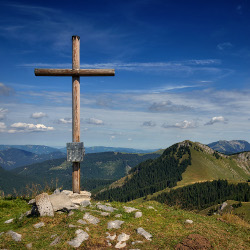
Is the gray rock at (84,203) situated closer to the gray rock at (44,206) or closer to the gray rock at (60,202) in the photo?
the gray rock at (60,202)

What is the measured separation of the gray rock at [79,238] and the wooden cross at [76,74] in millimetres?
4846

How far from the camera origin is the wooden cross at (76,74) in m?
14.0

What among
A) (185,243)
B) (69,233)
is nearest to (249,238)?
(185,243)

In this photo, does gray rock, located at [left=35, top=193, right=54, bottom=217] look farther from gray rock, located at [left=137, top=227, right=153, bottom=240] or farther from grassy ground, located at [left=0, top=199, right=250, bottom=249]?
gray rock, located at [left=137, top=227, right=153, bottom=240]

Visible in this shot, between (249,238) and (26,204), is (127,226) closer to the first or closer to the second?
(249,238)

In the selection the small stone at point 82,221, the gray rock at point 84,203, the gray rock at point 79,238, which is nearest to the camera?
the gray rock at point 79,238

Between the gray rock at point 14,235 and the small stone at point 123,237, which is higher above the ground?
the gray rock at point 14,235

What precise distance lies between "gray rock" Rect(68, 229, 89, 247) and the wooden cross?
15.9 feet

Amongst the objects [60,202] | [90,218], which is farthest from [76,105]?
[90,218]

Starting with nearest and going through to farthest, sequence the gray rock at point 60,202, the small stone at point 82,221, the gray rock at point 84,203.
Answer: the small stone at point 82,221 → the gray rock at point 60,202 → the gray rock at point 84,203

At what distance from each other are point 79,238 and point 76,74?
9.57 meters

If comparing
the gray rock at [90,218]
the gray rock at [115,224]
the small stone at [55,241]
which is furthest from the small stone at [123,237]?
the small stone at [55,241]

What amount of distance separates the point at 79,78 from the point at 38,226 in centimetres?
899

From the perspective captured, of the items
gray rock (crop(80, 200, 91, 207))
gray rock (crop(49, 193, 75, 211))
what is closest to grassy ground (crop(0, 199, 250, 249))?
gray rock (crop(49, 193, 75, 211))
